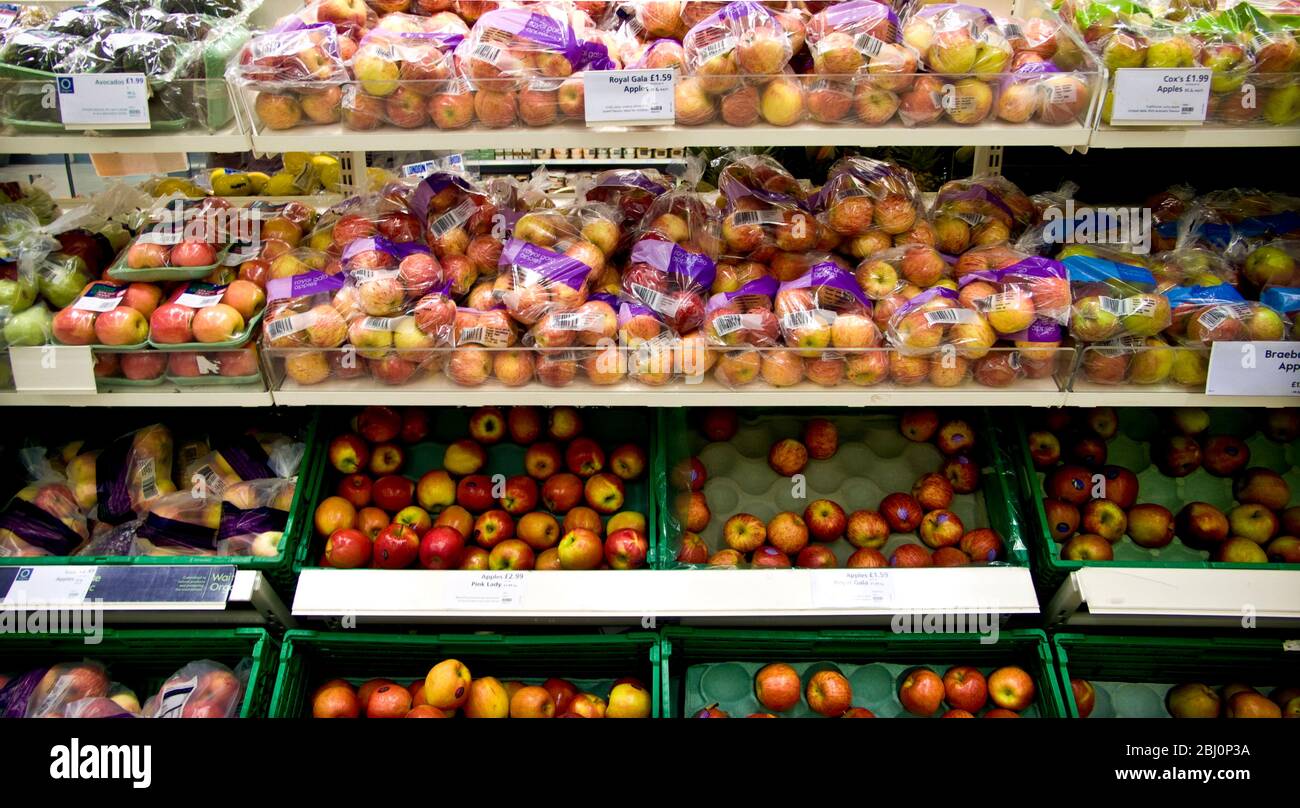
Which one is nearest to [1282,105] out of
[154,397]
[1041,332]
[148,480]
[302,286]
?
[1041,332]

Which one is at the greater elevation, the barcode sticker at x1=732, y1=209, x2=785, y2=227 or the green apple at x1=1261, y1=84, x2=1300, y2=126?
the green apple at x1=1261, y1=84, x2=1300, y2=126

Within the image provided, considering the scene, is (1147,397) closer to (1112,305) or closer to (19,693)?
(1112,305)

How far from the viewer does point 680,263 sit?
6.63ft

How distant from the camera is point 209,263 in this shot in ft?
6.76

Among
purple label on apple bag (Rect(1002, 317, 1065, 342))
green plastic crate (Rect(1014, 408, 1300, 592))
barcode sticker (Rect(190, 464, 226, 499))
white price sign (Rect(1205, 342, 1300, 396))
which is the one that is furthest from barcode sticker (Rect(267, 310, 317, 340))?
white price sign (Rect(1205, 342, 1300, 396))

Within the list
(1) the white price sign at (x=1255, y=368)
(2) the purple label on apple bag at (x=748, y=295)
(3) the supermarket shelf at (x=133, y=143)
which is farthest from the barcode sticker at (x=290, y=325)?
(1) the white price sign at (x=1255, y=368)

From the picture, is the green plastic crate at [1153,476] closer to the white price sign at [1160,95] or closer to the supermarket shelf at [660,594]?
the supermarket shelf at [660,594]

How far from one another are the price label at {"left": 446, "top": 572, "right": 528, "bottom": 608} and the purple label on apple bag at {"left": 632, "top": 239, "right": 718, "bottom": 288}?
73cm

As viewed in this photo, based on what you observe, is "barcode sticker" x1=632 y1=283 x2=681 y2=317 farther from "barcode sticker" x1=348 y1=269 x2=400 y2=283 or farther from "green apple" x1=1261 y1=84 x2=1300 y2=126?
"green apple" x1=1261 y1=84 x2=1300 y2=126

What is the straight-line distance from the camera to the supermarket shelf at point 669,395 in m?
1.92

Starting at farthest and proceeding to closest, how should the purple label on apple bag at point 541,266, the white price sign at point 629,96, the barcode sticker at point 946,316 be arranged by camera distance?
the purple label on apple bag at point 541,266
the barcode sticker at point 946,316
the white price sign at point 629,96

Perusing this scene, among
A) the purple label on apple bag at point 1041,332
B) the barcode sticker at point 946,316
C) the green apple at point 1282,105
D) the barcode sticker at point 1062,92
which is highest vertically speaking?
the barcode sticker at point 1062,92

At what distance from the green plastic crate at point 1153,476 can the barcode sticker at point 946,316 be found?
0.56 meters

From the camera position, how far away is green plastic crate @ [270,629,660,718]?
2.07m
